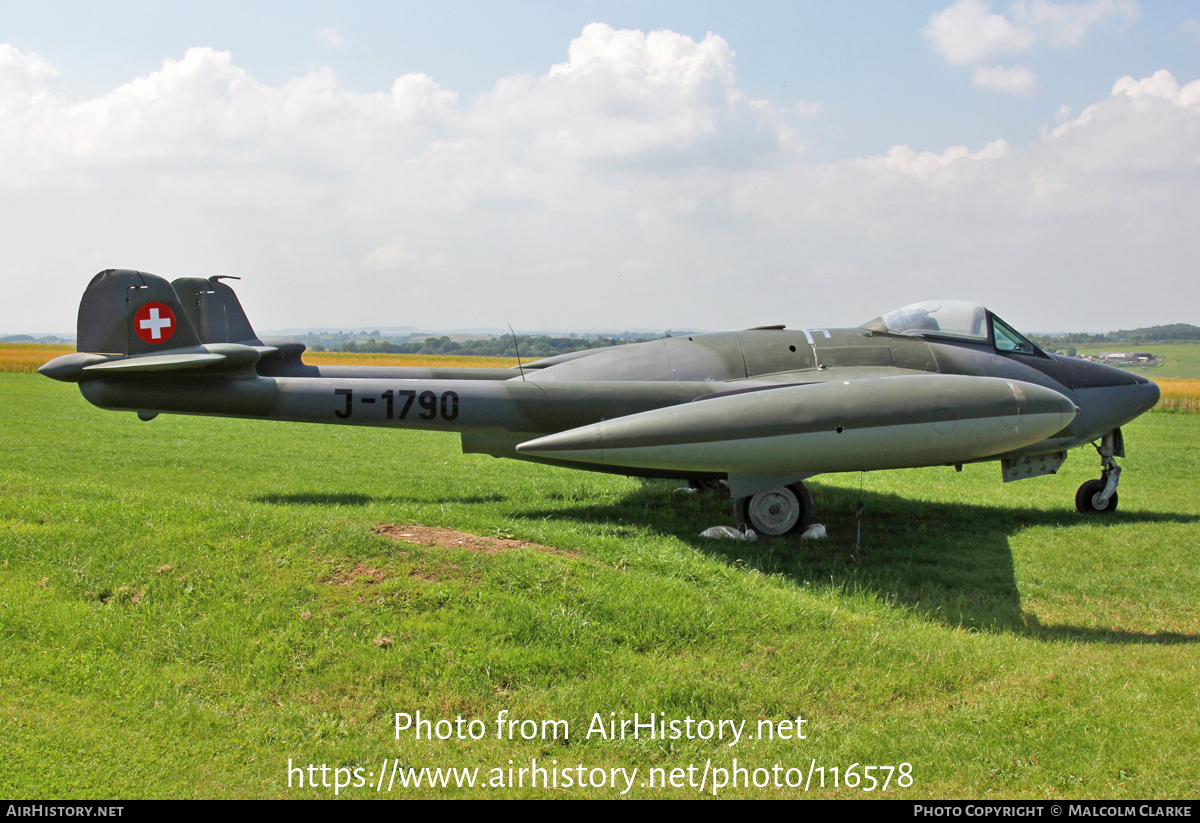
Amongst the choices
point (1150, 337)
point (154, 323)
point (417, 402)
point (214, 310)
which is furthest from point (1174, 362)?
point (154, 323)

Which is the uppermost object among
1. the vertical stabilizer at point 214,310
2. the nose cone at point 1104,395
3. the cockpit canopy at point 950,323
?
the vertical stabilizer at point 214,310

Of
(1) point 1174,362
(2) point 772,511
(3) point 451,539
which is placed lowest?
(2) point 772,511

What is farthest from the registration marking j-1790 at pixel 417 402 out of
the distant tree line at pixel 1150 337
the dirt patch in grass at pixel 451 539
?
the distant tree line at pixel 1150 337

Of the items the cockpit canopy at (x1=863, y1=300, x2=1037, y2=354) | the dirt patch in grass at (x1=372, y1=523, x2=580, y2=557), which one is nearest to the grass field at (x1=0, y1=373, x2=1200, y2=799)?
the dirt patch in grass at (x1=372, y1=523, x2=580, y2=557)

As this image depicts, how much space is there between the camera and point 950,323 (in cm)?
1074

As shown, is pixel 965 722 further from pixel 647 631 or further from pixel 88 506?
pixel 88 506

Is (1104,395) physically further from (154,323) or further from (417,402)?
(154,323)

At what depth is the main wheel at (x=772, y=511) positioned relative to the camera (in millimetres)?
9289

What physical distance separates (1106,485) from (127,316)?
46.2ft

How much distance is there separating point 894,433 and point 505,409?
4733 millimetres

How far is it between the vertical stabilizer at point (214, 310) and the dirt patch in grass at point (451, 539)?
6.73 meters

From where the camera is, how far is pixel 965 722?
5117 millimetres

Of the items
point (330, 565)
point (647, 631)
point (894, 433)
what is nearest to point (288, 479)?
point (330, 565)

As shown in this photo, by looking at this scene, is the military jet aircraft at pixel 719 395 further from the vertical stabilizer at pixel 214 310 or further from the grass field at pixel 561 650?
the vertical stabilizer at pixel 214 310
